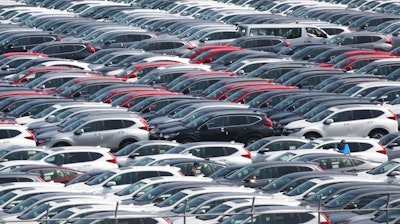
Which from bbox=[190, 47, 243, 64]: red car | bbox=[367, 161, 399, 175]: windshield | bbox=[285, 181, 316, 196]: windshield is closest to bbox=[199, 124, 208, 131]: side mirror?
bbox=[367, 161, 399, 175]: windshield

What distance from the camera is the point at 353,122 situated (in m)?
42.9

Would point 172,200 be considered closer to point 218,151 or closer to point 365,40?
point 218,151

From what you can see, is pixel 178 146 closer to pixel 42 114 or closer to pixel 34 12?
pixel 42 114

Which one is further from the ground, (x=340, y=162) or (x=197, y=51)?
(x=340, y=162)

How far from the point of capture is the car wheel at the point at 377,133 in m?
43.0

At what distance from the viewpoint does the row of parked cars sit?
30.8m

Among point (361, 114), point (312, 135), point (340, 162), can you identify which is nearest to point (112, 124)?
point (312, 135)

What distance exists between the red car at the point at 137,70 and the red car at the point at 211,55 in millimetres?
2309

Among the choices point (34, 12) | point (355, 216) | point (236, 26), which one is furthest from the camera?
point (34, 12)

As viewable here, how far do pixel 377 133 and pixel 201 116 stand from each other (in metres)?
5.08

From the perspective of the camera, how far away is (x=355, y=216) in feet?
94.7

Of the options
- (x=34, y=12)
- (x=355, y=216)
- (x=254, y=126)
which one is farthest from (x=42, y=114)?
(x=34, y=12)

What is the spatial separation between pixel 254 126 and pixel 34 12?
31.5 metres

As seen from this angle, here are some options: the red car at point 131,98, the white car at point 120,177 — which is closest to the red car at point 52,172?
the white car at point 120,177
